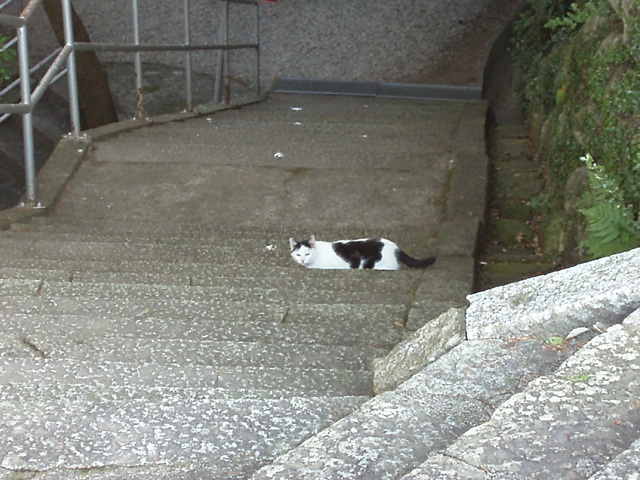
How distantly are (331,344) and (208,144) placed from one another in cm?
375

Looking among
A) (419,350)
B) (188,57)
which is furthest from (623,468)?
(188,57)

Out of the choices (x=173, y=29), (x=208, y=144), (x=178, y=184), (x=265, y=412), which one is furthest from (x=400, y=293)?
(x=173, y=29)

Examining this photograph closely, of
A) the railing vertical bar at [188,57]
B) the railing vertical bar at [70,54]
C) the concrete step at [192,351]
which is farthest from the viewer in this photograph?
the railing vertical bar at [188,57]

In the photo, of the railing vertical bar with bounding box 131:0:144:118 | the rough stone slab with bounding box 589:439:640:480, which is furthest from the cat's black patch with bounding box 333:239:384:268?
the rough stone slab with bounding box 589:439:640:480

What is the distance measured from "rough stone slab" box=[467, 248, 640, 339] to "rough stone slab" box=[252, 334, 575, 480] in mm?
54

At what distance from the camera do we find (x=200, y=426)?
1.71 metres

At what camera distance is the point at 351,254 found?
435 centimetres

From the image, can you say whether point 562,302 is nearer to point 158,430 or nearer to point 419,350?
point 419,350

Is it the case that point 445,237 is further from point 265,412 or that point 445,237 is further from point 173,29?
point 173,29

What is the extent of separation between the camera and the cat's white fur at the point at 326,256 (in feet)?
13.7

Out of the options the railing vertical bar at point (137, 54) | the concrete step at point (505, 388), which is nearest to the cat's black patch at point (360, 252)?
the concrete step at point (505, 388)

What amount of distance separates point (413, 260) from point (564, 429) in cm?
260

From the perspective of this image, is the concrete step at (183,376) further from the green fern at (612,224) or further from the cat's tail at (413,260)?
the cat's tail at (413,260)

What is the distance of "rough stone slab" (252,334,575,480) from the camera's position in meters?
1.46
